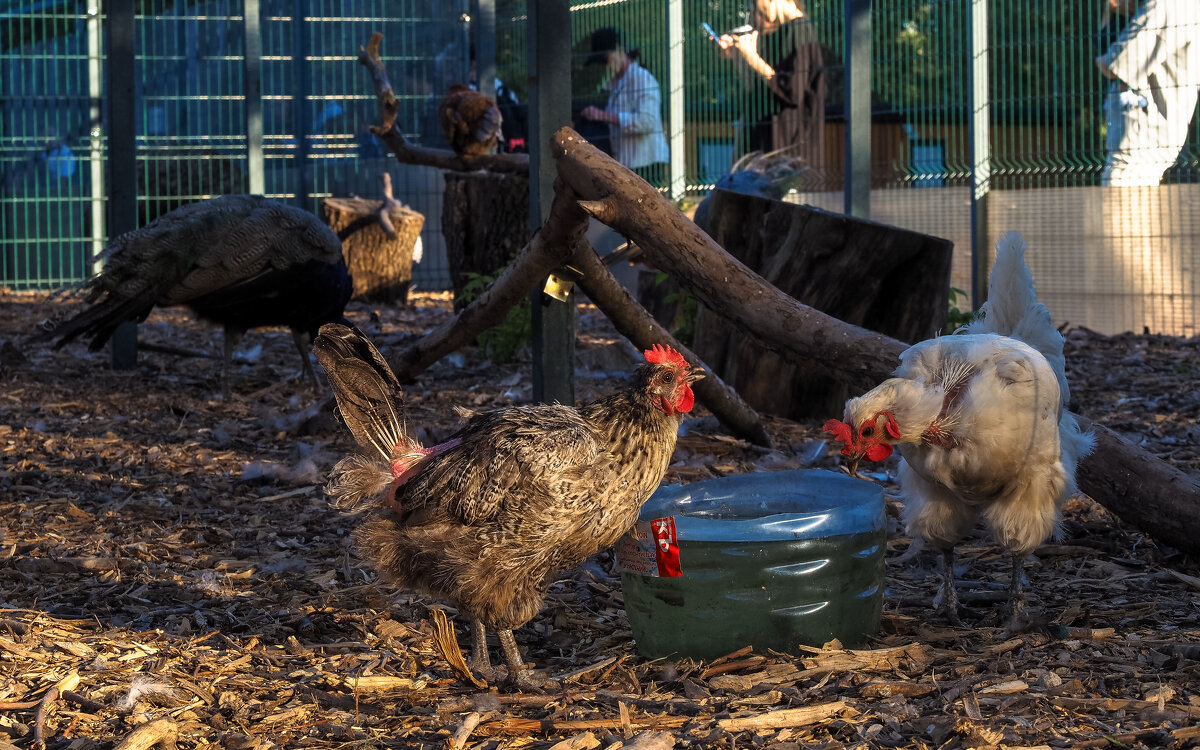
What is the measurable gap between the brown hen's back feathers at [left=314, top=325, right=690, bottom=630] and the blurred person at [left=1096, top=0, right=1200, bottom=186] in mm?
8114

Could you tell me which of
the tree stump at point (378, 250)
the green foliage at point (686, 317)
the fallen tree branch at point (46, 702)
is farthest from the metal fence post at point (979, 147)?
the fallen tree branch at point (46, 702)

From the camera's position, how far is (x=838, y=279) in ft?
22.1

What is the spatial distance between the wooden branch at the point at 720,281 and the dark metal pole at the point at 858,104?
464 cm

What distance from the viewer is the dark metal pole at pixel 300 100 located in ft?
49.2

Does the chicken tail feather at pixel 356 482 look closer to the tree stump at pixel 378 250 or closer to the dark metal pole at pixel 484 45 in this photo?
the dark metal pole at pixel 484 45

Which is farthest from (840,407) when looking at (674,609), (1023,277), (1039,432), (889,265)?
(674,609)

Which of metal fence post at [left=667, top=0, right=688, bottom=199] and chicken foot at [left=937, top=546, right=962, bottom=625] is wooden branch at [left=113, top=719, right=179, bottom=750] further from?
metal fence post at [left=667, top=0, right=688, bottom=199]

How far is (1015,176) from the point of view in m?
10.7

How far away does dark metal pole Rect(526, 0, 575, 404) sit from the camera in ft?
18.5

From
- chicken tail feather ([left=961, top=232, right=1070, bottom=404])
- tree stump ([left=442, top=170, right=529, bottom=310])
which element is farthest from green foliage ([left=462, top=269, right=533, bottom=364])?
chicken tail feather ([left=961, top=232, right=1070, bottom=404])

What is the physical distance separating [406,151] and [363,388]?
4542 mm

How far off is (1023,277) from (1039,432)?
0.89 metres

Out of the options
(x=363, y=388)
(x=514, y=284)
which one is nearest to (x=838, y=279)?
(x=514, y=284)

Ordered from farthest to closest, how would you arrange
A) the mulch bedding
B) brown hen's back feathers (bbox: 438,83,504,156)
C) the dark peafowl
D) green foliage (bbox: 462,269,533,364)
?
green foliage (bbox: 462,269,533,364) < the dark peafowl < brown hen's back feathers (bbox: 438,83,504,156) < the mulch bedding
